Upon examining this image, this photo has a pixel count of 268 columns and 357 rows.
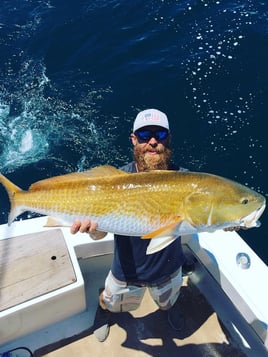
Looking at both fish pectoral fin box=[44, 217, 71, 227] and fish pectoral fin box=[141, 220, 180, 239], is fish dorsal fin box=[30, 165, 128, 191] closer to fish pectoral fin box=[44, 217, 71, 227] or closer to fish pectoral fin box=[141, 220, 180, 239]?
fish pectoral fin box=[44, 217, 71, 227]

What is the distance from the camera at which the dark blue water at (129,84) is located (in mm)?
7883

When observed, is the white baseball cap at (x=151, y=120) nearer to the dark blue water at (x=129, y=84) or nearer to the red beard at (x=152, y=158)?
the red beard at (x=152, y=158)

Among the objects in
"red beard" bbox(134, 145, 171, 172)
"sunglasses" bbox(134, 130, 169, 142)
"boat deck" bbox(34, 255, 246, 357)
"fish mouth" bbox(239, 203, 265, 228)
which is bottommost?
"boat deck" bbox(34, 255, 246, 357)

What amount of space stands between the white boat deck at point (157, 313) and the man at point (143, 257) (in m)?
0.37

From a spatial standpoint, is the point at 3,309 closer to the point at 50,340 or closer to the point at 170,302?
the point at 50,340

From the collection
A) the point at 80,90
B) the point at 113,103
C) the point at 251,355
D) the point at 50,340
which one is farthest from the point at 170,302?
the point at 80,90

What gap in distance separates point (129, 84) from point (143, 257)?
6.91 metres

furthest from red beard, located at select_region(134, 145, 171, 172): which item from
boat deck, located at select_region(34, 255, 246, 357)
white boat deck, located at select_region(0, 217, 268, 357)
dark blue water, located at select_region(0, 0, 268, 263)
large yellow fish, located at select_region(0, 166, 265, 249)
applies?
dark blue water, located at select_region(0, 0, 268, 263)

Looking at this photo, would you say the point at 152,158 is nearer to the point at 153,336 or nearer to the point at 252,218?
the point at 252,218

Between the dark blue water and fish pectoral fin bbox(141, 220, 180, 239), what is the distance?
12.9ft

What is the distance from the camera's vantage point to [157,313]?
4914mm

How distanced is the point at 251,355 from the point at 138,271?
6.27 feet

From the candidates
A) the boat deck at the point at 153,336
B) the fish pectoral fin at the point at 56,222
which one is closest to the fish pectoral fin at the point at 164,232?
the fish pectoral fin at the point at 56,222

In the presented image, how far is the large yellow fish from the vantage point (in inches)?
113
